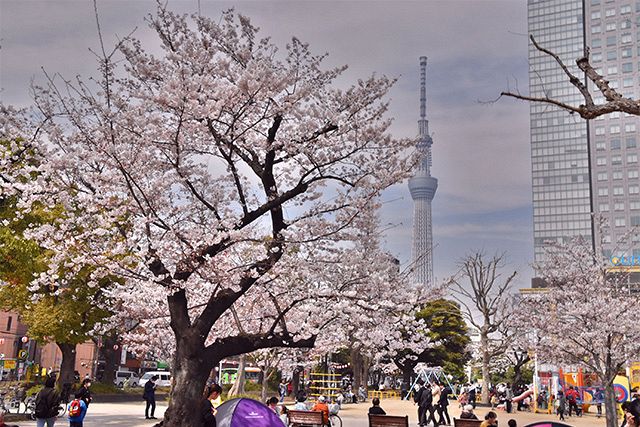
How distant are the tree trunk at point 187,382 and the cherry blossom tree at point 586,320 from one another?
15.6 meters

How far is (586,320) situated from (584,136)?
159057 mm

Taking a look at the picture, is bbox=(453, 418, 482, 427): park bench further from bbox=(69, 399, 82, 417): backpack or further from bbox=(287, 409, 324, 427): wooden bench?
bbox=(69, 399, 82, 417): backpack

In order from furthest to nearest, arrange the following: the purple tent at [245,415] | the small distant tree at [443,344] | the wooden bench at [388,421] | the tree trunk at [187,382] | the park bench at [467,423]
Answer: the small distant tree at [443,344], the wooden bench at [388,421], the park bench at [467,423], the tree trunk at [187,382], the purple tent at [245,415]

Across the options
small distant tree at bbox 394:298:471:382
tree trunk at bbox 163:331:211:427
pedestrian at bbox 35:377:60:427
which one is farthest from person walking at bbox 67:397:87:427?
small distant tree at bbox 394:298:471:382

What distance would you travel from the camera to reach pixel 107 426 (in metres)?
19.5

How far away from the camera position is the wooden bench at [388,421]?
15.7 m

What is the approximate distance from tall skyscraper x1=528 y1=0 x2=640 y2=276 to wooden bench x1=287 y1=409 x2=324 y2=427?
9882 cm

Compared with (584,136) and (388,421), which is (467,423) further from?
(584,136)

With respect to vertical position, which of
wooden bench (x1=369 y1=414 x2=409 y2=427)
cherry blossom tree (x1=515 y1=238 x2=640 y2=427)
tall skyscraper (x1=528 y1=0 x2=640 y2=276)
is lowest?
wooden bench (x1=369 y1=414 x2=409 y2=427)

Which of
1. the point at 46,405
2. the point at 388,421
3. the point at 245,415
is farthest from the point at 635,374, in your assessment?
the point at 46,405

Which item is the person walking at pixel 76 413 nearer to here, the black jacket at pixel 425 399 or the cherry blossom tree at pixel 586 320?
the black jacket at pixel 425 399

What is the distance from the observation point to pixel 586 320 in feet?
79.6

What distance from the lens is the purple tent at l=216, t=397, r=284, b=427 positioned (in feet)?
38.9

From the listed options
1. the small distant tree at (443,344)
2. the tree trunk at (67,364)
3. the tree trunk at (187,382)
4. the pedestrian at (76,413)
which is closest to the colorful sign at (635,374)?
the small distant tree at (443,344)
